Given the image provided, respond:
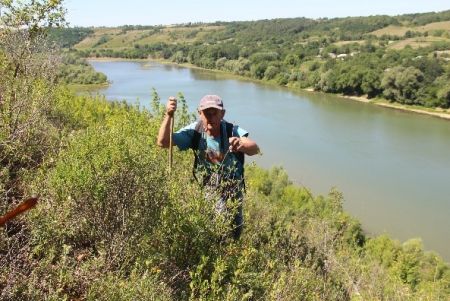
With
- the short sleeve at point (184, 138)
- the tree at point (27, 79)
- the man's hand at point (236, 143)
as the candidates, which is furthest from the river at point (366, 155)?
the man's hand at point (236, 143)

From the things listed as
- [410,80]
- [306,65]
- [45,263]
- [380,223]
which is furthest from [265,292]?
[306,65]

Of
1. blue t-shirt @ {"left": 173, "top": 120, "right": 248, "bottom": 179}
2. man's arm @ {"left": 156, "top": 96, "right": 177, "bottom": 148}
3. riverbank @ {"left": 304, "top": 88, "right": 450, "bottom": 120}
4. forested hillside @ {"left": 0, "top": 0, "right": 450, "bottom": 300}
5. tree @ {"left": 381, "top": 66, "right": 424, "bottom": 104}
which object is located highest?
man's arm @ {"left": 156, "top": 96, "right": 177, "bottom": 148}

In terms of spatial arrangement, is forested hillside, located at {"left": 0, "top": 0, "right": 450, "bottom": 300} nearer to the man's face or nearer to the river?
the man's face

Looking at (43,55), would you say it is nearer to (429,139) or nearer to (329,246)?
(329,246)

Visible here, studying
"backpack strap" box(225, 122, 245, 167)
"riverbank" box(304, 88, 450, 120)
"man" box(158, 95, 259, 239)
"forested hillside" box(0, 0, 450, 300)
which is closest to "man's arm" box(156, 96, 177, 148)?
"man" box(158, 95, 259, 239)

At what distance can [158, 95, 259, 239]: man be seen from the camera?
277cm

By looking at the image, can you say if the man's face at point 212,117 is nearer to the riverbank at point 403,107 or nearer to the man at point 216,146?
the man at point 216,146

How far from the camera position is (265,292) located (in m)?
2.54

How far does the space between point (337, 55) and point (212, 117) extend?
67.1 metres

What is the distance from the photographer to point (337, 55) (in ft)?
218

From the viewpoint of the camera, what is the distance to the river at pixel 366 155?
622 inches

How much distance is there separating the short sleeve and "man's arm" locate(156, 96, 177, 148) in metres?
0.07

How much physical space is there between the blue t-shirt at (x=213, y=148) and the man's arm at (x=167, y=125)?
2.7 inches

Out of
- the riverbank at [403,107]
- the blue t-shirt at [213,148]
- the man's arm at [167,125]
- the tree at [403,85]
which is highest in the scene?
the man's arm at [167,125]
